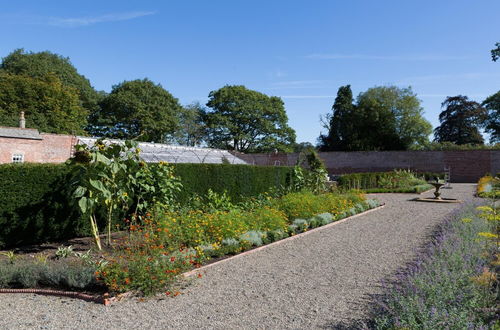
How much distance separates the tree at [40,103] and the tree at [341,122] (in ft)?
78.9

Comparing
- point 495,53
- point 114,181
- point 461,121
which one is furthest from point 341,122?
point 114,181

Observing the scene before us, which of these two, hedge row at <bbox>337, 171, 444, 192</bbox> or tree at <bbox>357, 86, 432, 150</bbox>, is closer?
hedge row at <bbox>337, 171, 444, 192</bbox>

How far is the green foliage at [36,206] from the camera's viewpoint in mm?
6070

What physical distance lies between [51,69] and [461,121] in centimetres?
4198

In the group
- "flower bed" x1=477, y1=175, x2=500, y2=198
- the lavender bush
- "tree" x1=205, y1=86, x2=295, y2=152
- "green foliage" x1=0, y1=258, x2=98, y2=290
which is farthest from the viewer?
"tree" x1=205, y1=86, x2=295, y2=152

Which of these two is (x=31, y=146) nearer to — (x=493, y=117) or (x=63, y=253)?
(x=63, y=253)

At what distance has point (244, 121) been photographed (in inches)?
1513

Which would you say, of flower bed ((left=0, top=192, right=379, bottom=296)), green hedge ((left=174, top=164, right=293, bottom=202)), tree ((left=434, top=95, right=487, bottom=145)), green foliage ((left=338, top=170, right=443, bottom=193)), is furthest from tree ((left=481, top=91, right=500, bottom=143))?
flower bed ((left=0, top=192, right=379, bottom=296))

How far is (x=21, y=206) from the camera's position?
621cm

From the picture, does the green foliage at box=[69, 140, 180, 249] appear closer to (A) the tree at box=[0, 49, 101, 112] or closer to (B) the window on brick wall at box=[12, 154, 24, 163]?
(B) the window on brick wall at box=[12, 154, 24, 163]

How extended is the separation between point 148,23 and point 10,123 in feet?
76.4

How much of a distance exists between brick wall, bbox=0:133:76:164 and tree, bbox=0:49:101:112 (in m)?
15.6

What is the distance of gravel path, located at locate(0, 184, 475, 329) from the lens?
3389mm

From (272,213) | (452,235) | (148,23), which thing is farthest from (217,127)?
(452,235)
